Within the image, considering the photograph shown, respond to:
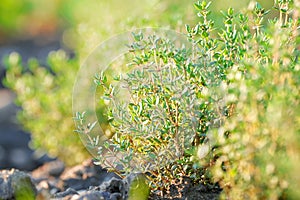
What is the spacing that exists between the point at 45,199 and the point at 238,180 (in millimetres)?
1071

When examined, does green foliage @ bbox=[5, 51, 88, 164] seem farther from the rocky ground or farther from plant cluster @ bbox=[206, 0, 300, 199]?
plant cluster @ bbox=[206, 0, 300, 199]

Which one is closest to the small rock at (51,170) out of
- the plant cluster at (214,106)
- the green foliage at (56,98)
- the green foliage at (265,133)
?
the green foliage at (56,98)

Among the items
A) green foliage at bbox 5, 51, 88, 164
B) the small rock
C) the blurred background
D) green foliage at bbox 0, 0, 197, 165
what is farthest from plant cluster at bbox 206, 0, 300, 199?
the small rock

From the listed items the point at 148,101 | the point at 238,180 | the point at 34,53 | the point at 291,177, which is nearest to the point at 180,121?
the point at 148,101

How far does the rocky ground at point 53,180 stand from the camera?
3016mm

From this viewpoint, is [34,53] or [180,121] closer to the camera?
[180,121]

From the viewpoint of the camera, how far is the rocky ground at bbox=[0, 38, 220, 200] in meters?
3.02

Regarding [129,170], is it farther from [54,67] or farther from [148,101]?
[54,67]

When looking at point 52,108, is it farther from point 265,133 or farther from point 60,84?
point 265,133

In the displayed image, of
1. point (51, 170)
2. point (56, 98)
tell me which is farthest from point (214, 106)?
point (51, 170)

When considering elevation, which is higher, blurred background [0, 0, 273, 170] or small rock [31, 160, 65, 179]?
blurred background [0, 0, 273, 170]

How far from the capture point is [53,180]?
174 inches

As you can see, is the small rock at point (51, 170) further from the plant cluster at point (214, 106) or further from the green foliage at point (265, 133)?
the green foliage at point (265, 133)

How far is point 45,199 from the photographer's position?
3.14m
